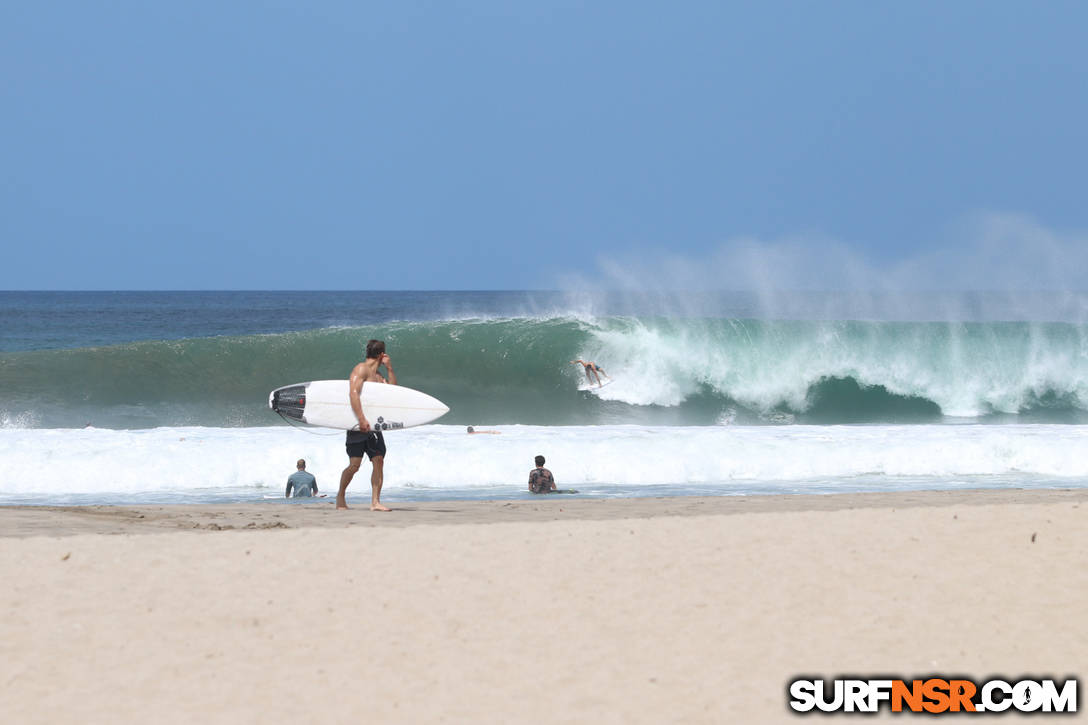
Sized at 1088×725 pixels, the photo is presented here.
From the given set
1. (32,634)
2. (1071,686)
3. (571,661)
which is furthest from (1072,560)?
(32,634)

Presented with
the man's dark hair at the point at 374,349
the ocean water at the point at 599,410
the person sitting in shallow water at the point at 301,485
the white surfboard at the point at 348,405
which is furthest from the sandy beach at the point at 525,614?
the ocean water at the point at 599,410

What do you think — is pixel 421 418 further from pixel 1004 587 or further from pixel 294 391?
pixel 1004 587

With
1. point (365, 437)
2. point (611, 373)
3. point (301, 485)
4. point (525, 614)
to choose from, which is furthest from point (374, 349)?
point (611, 373)

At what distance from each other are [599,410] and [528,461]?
23.7 feet

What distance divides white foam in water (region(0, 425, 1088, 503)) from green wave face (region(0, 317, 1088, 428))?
Answer: 534 centimetres

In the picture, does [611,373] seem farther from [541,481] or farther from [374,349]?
[374,349]

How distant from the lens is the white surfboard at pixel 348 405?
903cm

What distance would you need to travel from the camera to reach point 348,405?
937 cm

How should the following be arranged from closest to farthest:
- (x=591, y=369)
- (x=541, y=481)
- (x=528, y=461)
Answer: (x=541, y=481) < (x=528, y=461) < (x=591, y=369)

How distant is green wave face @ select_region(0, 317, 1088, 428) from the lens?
1961 cm

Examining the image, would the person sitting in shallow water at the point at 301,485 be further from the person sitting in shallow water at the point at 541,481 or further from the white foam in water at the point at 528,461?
the person sitting in shallow water at the point at 541,481

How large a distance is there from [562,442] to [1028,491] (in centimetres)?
545

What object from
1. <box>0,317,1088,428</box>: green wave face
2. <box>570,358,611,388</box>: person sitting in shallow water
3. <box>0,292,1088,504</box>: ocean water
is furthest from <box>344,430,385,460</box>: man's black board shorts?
<box>570,358,611,388</box>: person sitting in shallow water

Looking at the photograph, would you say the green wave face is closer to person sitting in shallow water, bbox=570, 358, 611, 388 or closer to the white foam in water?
person sitting in shallow water, bbox=570, 358, 611, 388
